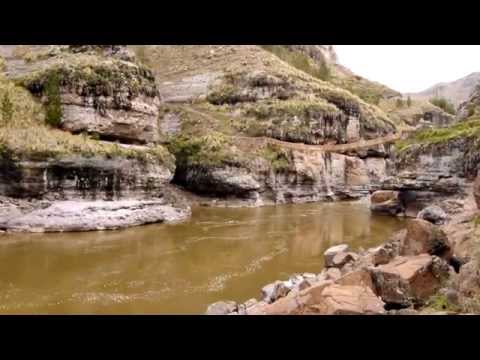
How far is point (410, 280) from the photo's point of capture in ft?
32.3

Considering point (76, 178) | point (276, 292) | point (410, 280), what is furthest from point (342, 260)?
point (76, 178)

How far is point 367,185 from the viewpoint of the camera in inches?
2298

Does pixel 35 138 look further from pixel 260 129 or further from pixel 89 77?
pixel 260 129

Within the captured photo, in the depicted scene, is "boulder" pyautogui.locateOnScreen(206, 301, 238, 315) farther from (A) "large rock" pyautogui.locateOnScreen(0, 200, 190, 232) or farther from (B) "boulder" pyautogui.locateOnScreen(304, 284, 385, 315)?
(A) "large rock" pyautogui.locateOnScreen(0, 200, 190, 232)

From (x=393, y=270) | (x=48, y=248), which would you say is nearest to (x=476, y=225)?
(x=393, y=270)

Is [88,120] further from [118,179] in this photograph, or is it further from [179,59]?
[179,59]

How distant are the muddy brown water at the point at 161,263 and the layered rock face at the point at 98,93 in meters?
8.67

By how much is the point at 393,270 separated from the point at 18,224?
21.6 meters

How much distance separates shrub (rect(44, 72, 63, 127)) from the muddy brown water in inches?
383

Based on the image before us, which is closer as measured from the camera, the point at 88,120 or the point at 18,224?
the point at 18,224

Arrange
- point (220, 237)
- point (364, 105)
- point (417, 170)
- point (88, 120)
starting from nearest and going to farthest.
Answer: point (220, 237), point (88, 120), point (417, 170), point (364, 105)

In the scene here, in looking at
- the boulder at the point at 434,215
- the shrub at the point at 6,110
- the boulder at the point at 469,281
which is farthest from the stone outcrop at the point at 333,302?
the shrub at the point at 6,110

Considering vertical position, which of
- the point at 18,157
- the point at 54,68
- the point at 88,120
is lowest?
the point at 18,157

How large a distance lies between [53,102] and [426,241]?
26.8m
